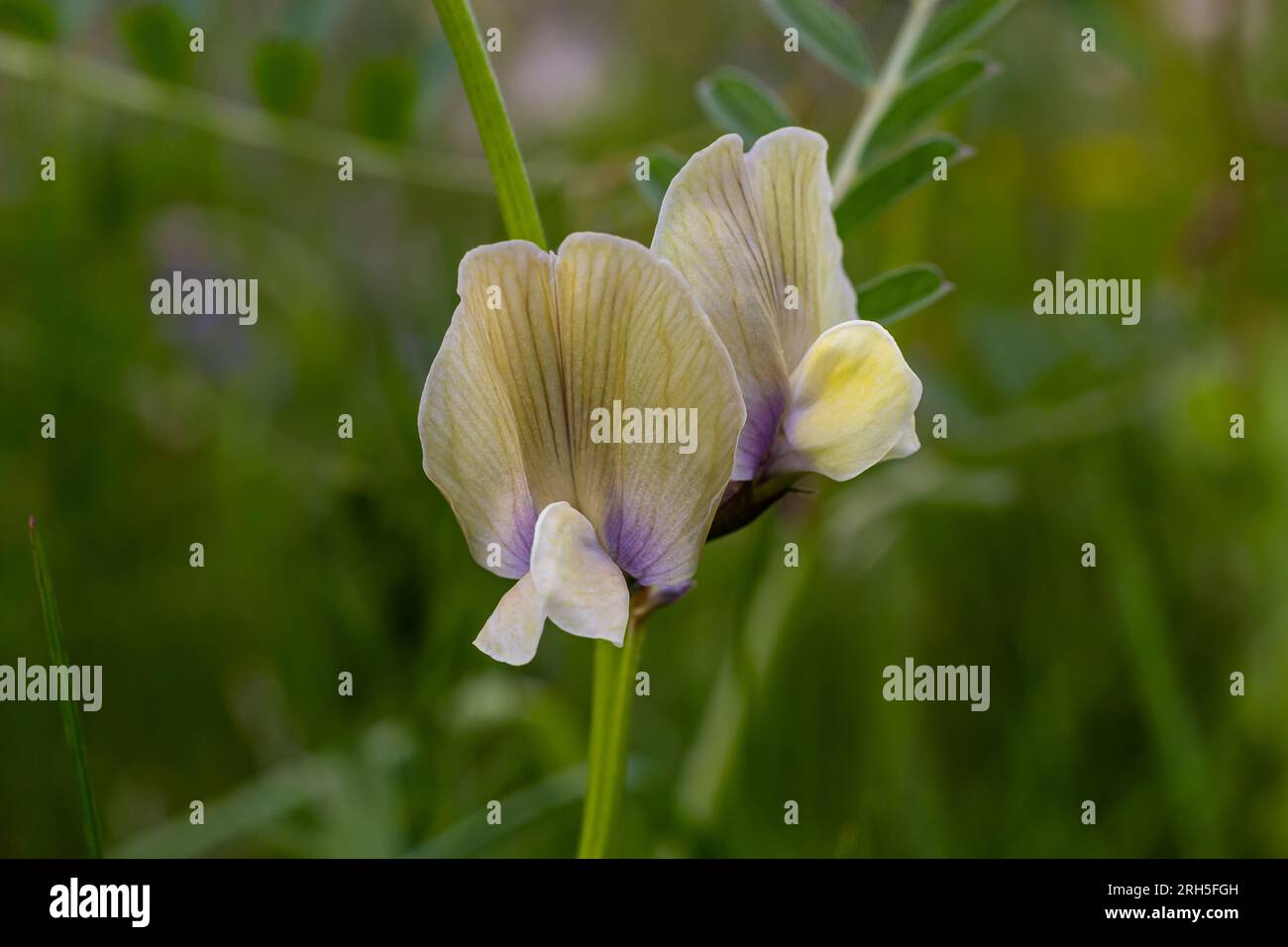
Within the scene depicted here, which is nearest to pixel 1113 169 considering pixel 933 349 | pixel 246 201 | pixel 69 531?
pixel 933 349

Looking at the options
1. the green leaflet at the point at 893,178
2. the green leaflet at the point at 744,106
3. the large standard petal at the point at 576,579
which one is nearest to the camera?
the large standard petal at the point at 576,579

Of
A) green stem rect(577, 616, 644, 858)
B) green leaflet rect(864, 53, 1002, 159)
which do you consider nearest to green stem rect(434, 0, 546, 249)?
green stem rect(577, 616, 644, 858)

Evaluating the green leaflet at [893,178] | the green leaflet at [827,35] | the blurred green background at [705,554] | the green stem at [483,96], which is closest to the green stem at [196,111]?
the blurred green background at [705,554]

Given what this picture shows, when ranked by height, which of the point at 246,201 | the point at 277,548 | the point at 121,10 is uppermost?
the point at 246,201

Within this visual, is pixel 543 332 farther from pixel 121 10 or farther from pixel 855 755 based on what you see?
pixel 855 755

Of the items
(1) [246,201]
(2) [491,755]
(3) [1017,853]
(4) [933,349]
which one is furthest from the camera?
(1) [246,201]

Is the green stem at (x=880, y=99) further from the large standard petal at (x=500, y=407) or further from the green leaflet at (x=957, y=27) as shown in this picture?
the large standard petal at (x=500, y=407)

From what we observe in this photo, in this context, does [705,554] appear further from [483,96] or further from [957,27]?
[483,96]
